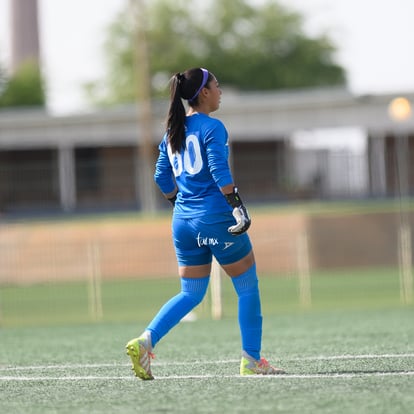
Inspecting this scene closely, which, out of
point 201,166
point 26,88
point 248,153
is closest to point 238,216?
point 201,166

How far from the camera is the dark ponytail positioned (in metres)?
7.66

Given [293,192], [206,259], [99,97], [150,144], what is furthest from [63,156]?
[206,259]

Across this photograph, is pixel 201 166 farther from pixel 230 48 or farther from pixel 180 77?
pixel 230 48

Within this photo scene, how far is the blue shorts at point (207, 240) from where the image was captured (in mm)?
7516

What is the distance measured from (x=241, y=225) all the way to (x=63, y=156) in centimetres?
3888

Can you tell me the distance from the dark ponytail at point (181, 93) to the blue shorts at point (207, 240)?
1.66 ft

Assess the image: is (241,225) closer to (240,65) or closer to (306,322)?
(306,322)

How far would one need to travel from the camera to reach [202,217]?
24.7 feet

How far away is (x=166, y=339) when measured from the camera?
39.5ft

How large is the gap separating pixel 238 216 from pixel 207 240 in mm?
302

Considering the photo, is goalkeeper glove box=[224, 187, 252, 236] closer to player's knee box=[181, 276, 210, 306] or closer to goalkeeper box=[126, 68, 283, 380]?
goalkeeper box=[126, 68, 283, 380]

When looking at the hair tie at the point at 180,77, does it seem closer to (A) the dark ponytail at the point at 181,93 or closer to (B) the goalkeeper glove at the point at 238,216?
(A) the dark ponytail at the point at 181,93

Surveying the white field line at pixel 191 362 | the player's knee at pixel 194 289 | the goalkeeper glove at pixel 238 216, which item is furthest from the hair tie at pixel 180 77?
the white field line at pixel 191 362

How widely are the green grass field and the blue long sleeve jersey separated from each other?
1089 mm
